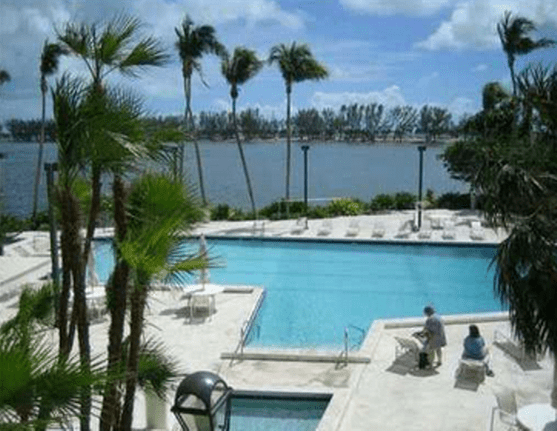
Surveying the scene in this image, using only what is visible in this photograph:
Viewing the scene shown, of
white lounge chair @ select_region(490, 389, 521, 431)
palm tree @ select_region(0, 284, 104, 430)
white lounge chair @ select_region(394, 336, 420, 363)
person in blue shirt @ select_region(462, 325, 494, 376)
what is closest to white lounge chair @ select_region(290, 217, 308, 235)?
white lounge chair @ select_region(394, 336, 420, 363)

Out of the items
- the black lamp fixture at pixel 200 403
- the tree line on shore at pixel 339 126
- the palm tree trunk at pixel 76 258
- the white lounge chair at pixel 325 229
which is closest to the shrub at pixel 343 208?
the white lounge chair at pixel 325 229

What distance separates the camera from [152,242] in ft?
15.2

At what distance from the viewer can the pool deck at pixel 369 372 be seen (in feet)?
33.5

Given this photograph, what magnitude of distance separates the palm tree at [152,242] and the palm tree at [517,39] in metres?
30.5

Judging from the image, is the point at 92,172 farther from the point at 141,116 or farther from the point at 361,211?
the point at 361,211

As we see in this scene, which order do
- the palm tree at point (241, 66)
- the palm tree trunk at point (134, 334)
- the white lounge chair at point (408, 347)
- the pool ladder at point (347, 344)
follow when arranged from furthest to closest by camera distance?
the palm tree at point (241, 66) → the pool ladder at point (347, 344) → the white lounge chair at point (408, 347) → the palm tree trunk at point (134, 334)

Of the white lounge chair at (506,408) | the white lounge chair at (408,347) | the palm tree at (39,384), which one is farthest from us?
the white lounge chair at (408,347)

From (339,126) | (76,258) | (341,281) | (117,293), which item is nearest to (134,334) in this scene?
(117,293)

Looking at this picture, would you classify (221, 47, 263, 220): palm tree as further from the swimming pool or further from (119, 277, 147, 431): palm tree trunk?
(119, 277, 147, 431): palm tree trunk

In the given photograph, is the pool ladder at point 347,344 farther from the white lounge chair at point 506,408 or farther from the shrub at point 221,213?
the shrub at point 221,213

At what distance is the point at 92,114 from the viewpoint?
14.9ft

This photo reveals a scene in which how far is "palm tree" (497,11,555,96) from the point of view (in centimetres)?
3319

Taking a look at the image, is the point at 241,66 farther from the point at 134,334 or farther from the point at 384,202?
the point at 134,334

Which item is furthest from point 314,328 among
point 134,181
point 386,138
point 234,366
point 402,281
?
point 386,138
